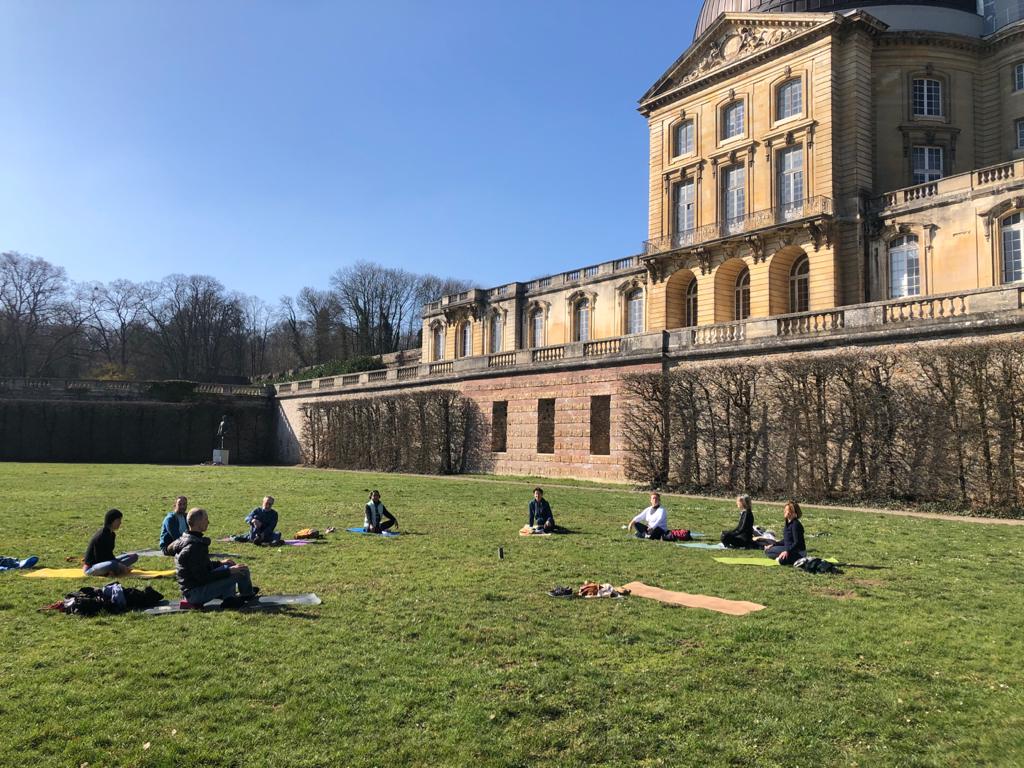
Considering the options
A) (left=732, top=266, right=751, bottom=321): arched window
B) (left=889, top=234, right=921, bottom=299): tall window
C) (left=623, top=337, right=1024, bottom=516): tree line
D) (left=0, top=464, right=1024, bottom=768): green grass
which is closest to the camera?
(left=0, top=464, right=1024, bottom=768): green grass

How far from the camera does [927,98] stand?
36.4 m

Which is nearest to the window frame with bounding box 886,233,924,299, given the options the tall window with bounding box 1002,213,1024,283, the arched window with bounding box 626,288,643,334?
the tall window with bounding box 1002,213,1024,283

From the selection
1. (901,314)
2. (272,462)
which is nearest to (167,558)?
(901,314)

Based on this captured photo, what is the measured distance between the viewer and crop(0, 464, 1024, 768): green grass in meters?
5.43

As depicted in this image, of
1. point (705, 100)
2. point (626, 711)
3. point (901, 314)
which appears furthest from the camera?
point (705, 100)

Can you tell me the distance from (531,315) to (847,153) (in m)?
22.0

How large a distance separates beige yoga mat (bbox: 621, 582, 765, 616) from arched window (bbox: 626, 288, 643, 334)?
34043 millimetres

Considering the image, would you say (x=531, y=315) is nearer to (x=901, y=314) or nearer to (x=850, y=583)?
(x=901, y=314)

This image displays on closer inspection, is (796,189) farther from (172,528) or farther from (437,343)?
(172,528)

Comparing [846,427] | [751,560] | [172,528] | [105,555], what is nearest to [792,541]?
[751,560]

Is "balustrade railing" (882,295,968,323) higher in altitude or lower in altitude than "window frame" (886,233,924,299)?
lower

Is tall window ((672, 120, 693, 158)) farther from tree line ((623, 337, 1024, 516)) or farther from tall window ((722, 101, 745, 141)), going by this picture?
tree line ((623, 337, 1024, 516))

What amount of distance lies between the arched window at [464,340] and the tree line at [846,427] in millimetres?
28079

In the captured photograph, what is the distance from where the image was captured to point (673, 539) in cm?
1534
